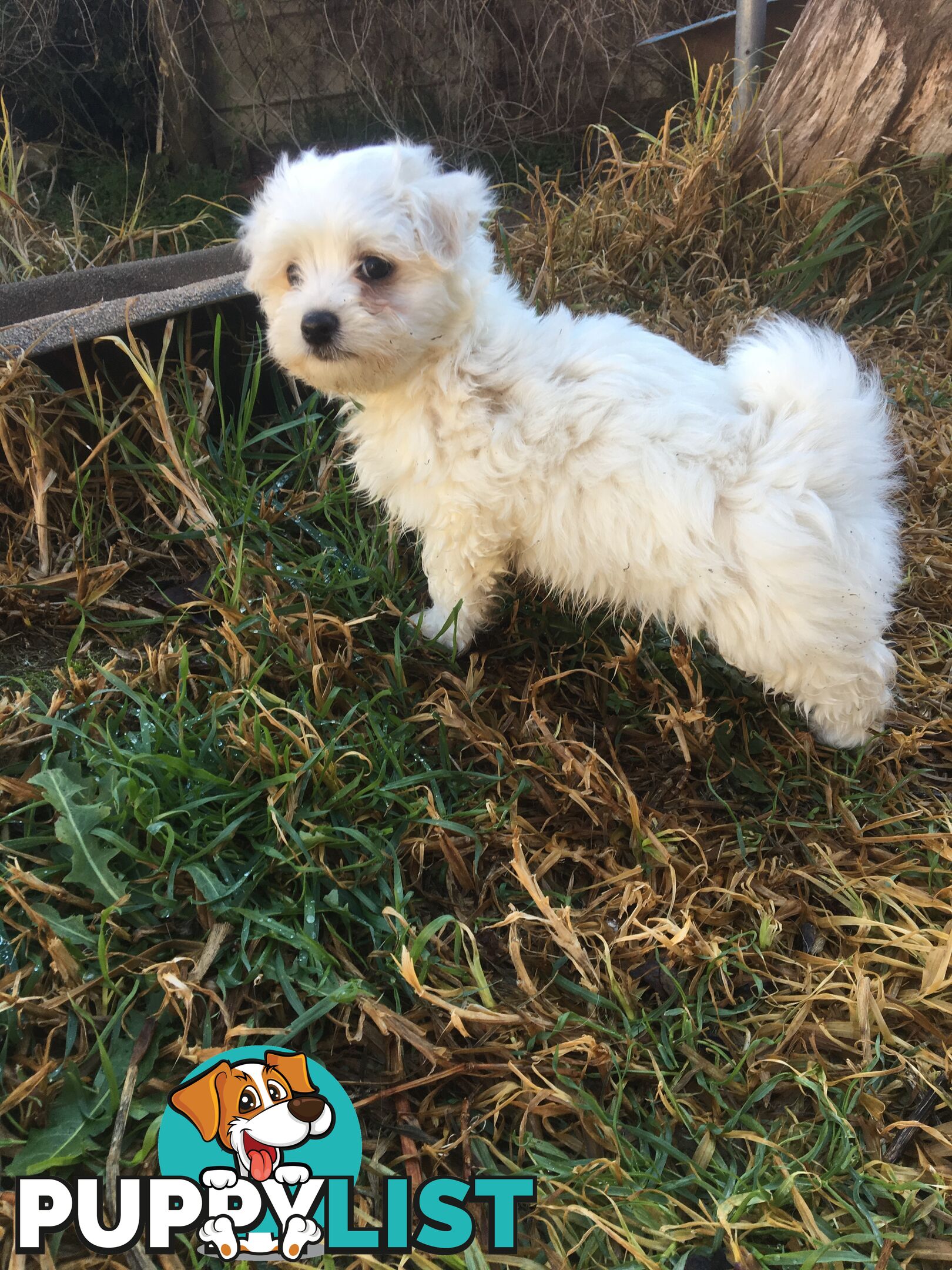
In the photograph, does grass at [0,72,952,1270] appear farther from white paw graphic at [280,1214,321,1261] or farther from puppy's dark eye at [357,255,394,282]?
puppy's dark eye at [357,255,394,282]

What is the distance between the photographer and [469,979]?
1671mm

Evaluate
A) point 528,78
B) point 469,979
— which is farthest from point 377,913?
point 528,78

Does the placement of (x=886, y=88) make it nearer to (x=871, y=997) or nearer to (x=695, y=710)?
(x=695, y=710)

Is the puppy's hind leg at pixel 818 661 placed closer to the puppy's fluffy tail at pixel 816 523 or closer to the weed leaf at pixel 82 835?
the puppy's fluffy tail at pixel 816 523

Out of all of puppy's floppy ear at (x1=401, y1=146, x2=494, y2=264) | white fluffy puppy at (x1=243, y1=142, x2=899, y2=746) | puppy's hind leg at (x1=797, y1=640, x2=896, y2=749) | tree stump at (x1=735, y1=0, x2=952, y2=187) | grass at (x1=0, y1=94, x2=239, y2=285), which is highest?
tree stump at (x1=735, y1=0, x2=952, y2=187)

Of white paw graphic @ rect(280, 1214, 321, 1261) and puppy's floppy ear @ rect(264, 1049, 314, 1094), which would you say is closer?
white paw graphic @ rect(280, 1214, 321, 1261)

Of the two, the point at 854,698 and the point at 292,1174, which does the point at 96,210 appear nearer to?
the point at 854,698

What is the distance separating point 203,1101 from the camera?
1.43 metres

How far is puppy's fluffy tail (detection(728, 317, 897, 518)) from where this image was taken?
180cm

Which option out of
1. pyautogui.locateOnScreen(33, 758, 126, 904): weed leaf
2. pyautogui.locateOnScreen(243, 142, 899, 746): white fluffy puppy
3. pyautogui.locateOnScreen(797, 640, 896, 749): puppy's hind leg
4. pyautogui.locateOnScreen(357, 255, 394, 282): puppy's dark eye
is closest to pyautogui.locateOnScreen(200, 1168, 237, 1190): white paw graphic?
pyautogui.locateOnScreen(33, 758, 126, 904): weed leaf

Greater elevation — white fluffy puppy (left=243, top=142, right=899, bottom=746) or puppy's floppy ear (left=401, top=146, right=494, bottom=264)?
puppy's floppy ear (left=401, top=146, right=494, bottom=264)

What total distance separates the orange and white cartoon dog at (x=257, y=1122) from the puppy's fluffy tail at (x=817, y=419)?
5.08 feet

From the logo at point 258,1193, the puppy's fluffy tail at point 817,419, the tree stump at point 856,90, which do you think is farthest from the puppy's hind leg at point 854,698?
the tree stump at point 856,90

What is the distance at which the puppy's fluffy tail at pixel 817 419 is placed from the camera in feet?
5.92
